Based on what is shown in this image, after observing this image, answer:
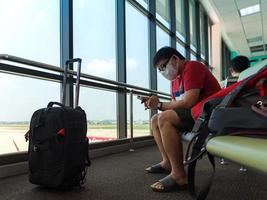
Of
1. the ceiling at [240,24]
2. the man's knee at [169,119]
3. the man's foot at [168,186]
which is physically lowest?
the man's foot at [168,186]

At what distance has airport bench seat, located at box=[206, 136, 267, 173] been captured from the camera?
1.60 ft

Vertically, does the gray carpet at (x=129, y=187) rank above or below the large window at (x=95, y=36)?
below

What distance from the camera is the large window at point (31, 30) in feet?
7.14

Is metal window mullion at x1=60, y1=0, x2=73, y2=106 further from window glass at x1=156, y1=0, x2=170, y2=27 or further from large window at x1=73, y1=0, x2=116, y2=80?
window glass at x1=156, y1=0, x2=170, y2=27

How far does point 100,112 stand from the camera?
323cm

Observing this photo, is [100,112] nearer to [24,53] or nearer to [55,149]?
[24,53]

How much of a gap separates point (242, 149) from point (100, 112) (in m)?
2.73

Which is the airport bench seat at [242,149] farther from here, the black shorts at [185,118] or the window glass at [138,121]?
the window glass at [138,121]

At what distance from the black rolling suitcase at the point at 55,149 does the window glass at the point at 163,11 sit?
13.4ft

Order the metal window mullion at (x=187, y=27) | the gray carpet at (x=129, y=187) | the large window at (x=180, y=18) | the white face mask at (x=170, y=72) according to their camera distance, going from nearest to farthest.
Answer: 1. the gray carpet at (x=129, y=187)
2. the white face mask at (x=170, y=72)
3. the large window at (x=180, y=18)
4. the metal window mullion at (x=187, y=27)

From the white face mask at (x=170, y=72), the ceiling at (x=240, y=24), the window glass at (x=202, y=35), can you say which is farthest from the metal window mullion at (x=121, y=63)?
the window glass at (x=202, y=35)

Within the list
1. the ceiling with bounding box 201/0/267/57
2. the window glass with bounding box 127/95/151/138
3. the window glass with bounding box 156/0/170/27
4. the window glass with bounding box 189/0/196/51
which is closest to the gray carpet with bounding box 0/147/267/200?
the window glass with bounding box 127/95/151/138

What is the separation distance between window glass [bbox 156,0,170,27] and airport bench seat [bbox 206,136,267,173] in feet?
15.7

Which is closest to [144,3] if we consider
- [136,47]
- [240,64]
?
[136,47]
